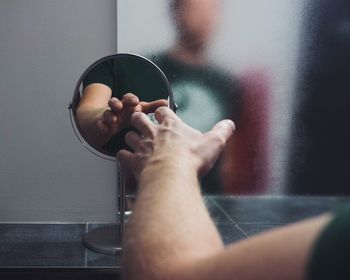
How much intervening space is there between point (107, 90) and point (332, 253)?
50.9 inches

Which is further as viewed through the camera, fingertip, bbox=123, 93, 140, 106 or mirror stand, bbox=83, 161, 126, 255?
mirror stand, bbox=83, 161, 126, 255

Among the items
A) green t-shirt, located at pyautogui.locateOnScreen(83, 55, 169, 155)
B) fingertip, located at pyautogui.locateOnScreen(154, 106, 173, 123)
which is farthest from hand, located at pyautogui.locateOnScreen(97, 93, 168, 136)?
fingertip, located at pyautogui.locateOnScreen(154, 106, 173, 123)

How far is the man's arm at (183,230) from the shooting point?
44 centimetres

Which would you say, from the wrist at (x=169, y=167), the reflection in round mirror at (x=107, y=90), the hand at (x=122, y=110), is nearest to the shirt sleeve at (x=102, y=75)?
the reflection in round mirror at (x=107, y=90)

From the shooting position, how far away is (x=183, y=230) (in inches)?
22.1

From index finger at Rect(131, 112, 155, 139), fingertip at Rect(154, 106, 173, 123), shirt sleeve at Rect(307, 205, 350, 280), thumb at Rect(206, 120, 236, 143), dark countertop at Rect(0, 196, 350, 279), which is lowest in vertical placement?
dark countertop at Rect(0, 196, 350, 279)

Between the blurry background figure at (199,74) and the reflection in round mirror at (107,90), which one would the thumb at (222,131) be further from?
the blurry background figure at (199,74)

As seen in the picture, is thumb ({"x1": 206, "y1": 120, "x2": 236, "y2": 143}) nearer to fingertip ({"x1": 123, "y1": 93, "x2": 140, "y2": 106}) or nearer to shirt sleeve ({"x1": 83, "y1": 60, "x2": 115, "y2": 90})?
fingertip ({"x1": 123, "y1": 93, "x2": 140, "y2": 106})

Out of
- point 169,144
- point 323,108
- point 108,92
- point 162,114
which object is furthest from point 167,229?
point 323,108

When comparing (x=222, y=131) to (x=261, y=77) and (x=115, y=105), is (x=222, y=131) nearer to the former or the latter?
(x=115, y=105)

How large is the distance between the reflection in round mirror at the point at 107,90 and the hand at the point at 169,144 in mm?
756

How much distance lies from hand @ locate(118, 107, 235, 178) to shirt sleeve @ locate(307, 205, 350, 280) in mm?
297

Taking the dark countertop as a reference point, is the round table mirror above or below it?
above

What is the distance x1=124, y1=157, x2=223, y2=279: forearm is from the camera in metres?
0.54
